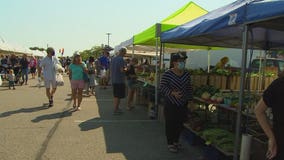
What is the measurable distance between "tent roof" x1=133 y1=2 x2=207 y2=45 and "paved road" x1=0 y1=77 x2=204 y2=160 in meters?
2.25

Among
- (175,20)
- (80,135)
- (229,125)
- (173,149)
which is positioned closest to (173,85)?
(173,149)

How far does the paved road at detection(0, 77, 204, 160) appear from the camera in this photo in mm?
6000

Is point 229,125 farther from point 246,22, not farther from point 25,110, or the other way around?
point 25,110

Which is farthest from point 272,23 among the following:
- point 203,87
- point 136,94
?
point 136,94

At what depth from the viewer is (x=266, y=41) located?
8.52 metres

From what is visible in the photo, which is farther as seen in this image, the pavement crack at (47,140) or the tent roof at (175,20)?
the tent roof at (175,20)

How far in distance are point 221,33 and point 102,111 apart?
15.0 ft

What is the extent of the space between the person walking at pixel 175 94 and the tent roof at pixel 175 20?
270cm

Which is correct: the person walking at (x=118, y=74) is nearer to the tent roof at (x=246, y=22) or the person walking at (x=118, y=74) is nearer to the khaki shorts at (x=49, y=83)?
the tent roof at (x=246, y=22)

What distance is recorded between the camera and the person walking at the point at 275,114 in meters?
3.02

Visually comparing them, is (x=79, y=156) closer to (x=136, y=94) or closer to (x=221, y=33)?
(x=221, y=33)

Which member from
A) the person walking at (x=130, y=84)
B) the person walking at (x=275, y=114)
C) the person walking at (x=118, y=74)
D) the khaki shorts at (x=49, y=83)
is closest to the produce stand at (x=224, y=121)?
the person walking at (x=275, y=114)

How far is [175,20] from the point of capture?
9383mm

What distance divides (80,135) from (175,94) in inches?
98.9
